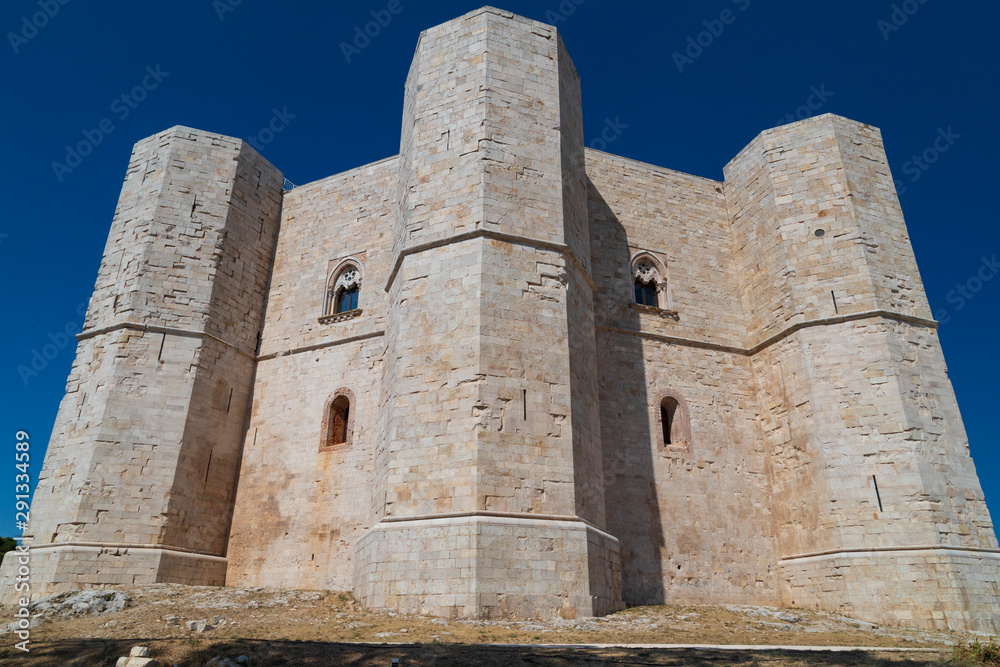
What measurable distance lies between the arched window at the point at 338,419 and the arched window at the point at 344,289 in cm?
204

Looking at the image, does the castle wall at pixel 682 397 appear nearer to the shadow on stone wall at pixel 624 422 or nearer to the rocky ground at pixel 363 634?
the shadow on stone wall at pixel 624 422

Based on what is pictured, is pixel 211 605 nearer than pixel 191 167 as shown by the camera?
Yes

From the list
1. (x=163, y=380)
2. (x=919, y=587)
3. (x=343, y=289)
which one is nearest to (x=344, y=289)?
(x=343, y=289)

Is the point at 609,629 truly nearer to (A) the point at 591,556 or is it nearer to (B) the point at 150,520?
(A) the point at 591,556

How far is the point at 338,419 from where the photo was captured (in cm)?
1356

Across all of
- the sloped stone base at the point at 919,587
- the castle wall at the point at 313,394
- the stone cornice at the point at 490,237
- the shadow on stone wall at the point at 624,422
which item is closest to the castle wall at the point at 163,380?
the castle wall at the point at 313,394

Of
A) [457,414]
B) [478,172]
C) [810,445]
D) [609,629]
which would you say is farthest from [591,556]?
[478,172]

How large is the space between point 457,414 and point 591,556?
8.73 feet

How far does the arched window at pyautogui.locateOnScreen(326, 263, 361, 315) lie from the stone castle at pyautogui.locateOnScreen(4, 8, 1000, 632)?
0.21 feet

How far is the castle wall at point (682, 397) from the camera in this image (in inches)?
472

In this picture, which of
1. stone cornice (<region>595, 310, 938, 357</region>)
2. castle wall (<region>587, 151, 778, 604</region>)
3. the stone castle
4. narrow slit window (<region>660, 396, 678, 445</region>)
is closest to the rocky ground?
the stone castle

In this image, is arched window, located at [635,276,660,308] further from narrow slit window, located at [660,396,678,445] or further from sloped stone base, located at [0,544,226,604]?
sloped stone base, located at [0,544,226,604]

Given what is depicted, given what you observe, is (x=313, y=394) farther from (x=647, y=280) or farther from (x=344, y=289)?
(x=647, y=280)

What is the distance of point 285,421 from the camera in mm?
13727
